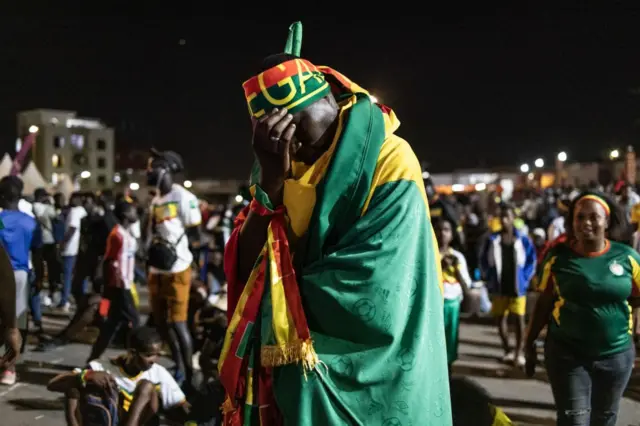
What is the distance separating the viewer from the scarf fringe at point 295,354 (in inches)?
79.3

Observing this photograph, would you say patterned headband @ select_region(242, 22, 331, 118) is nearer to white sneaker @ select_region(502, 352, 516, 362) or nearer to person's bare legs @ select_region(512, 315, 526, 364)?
person's bare legs @ select_region(512, 315, 526, 364)

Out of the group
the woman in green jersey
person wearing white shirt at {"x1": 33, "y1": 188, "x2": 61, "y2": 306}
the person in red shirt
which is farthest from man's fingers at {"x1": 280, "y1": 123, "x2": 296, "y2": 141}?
person wearing white shirt at {"x1": 33, "y1": 188, "x2": 61, "y2": 306}

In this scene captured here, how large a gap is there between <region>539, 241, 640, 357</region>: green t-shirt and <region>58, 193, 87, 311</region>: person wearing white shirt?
889 cm

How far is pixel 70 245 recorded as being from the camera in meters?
11.4

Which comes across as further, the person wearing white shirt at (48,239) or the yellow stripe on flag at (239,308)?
the person wearing white shirt at (48,239)

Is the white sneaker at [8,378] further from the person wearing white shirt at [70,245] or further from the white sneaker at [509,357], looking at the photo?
the white sneaker at [509,357]

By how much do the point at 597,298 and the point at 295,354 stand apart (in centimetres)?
298

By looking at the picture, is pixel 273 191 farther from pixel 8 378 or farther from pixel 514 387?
pixel 8 378

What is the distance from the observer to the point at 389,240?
78.7 inches

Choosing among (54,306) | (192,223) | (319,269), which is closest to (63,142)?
(54,306)

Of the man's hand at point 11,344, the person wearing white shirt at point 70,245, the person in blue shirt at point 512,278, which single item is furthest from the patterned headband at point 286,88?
the person wearing white shirt at point 70,245

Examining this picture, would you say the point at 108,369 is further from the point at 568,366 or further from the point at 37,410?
the point at 568,366

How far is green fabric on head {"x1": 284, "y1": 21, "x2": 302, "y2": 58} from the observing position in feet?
7.84

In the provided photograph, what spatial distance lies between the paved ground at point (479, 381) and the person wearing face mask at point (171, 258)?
1193 mm
